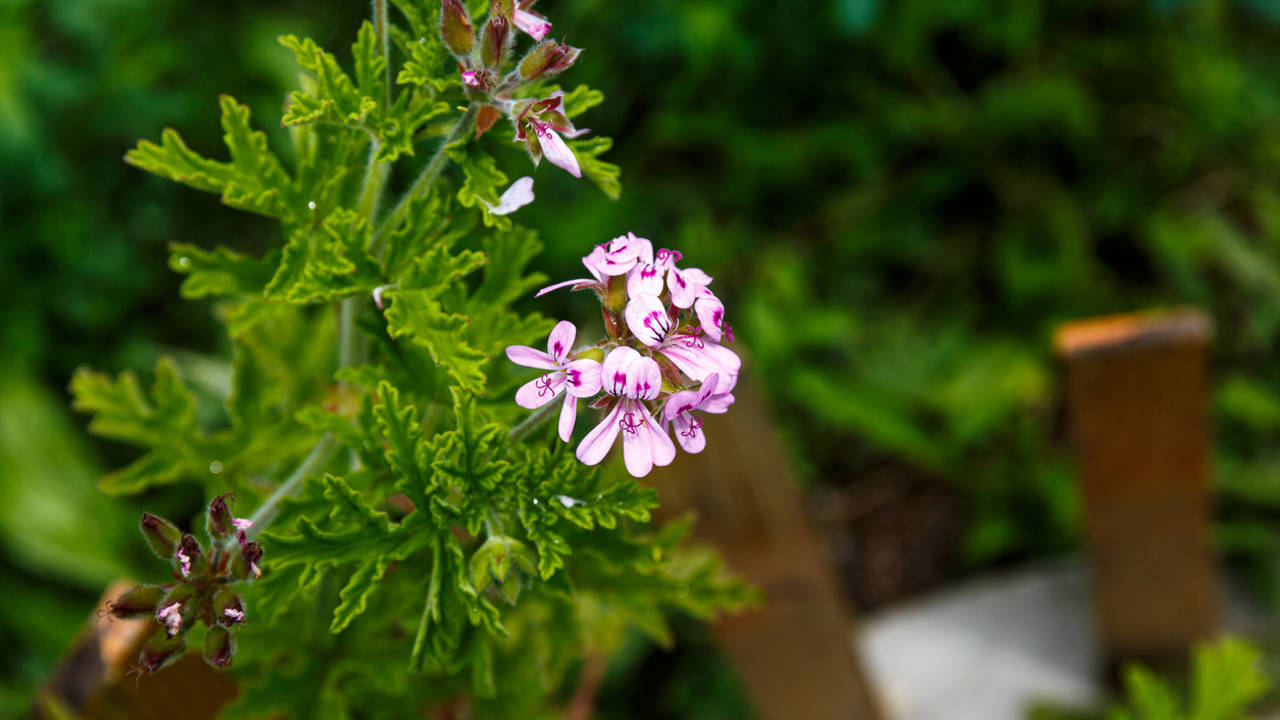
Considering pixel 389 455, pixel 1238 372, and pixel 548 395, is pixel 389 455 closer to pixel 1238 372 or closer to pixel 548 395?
pixel 548 395

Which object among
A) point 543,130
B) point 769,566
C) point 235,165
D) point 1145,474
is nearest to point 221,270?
point 235,165

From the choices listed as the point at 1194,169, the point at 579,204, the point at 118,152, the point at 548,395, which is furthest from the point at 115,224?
the point at 1194,169

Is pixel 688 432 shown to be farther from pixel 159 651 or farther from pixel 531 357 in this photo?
pixel 159 651

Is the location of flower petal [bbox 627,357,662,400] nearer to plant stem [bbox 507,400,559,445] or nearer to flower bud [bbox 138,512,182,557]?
plant stem [bbox 507,400,559,445]

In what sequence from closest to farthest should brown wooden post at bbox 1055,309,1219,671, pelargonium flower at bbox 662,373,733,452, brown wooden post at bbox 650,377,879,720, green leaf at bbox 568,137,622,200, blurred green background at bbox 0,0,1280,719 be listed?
1. pelargonium flower at bbox 662,373,733,452
2. green leaf at bbox 568,137,622,200
3. brown wooden post at bbox 650,377,879,720
4. brown wooden post at bbox 1055,309,1219,671
5. blurred green background at bbox 0,0,1280,719

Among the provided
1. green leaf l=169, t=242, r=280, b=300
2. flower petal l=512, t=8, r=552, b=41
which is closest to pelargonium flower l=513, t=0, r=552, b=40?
flower petal l=512, t=8, r=552, b=41

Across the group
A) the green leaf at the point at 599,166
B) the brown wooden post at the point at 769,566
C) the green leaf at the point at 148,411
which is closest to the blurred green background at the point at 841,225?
the brown wooden post at the point at 769,566

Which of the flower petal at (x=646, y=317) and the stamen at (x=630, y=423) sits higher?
the flower petal at (x=646, y=317)

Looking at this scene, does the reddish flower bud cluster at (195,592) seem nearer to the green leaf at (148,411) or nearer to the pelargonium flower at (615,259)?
the pelargonium flower at (615,259)
